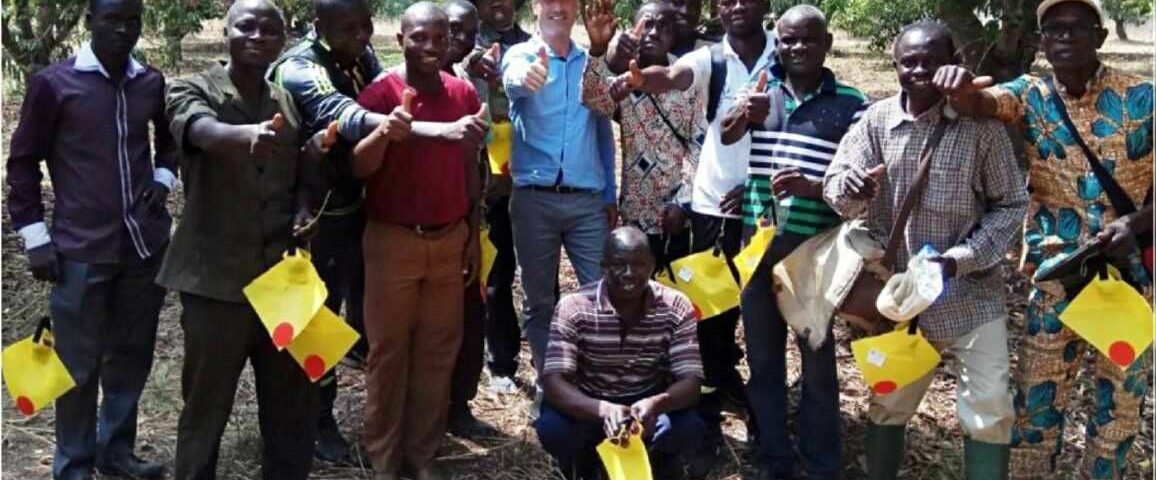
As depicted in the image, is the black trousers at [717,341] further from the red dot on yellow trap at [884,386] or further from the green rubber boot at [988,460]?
the green rubber boot at [988,460]

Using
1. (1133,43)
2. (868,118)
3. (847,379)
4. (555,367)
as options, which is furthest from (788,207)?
(1133,43)

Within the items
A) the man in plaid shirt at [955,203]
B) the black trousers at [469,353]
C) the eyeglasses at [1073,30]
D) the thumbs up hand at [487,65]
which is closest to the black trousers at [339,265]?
the black trousers at [469,353]

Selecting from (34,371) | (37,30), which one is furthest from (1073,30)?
(37,30)

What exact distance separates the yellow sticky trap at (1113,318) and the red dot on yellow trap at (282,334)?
2322 mm

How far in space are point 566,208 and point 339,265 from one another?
34.4 inches

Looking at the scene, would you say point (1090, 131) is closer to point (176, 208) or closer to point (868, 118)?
point (868, 118)

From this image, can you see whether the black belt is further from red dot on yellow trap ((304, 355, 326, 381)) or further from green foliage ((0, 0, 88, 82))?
green foliage ((0, 0, 88, 82))

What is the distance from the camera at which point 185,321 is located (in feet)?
13.2

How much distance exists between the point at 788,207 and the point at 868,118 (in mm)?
474

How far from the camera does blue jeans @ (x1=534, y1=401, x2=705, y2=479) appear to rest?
14.0 ft

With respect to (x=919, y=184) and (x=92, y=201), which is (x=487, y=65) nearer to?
(x=92, y=201)

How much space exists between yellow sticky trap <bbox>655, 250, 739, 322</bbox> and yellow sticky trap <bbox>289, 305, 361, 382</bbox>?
50.2 inches

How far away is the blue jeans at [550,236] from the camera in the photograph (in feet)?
15.9

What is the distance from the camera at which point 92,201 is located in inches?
171
